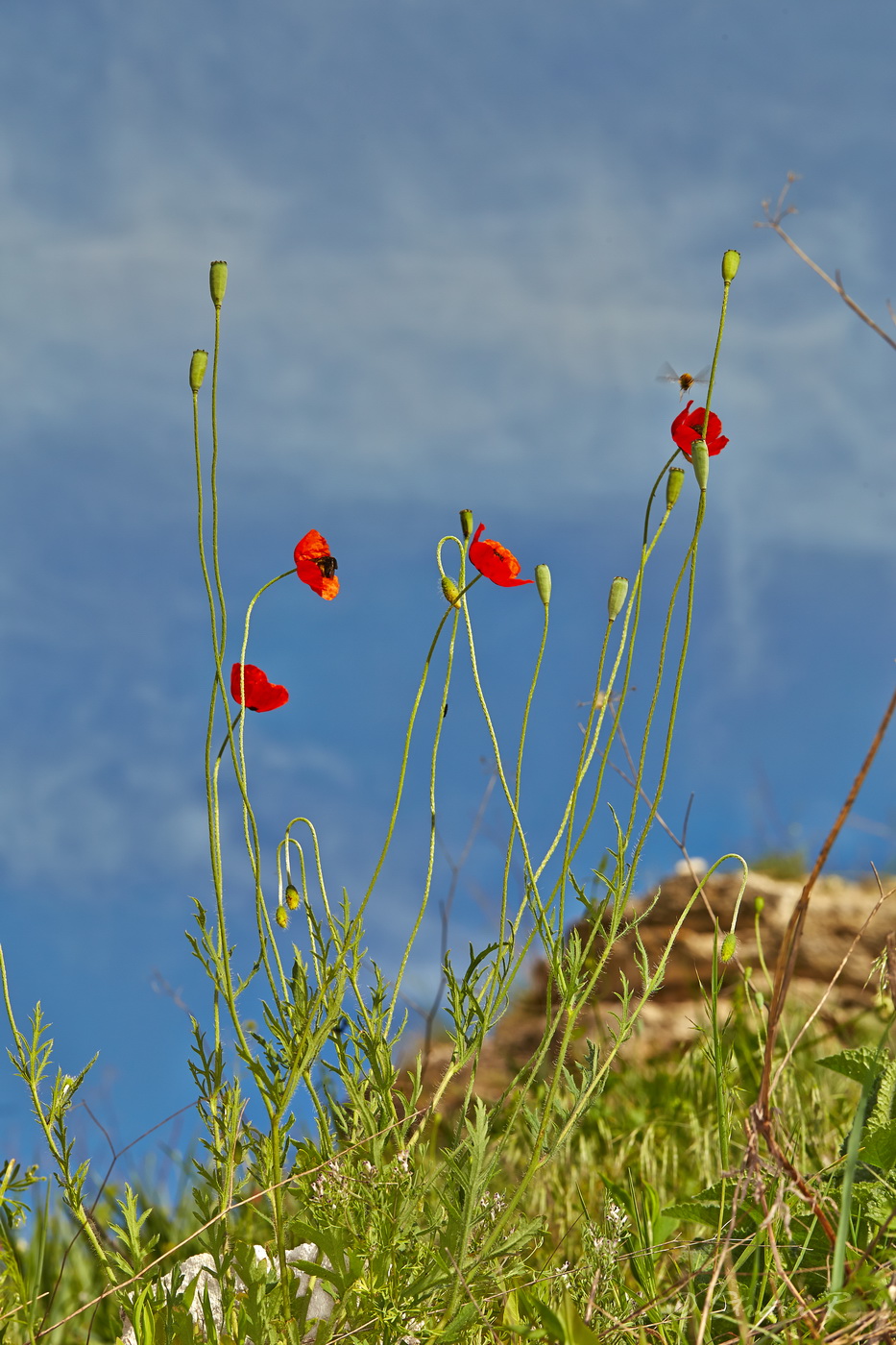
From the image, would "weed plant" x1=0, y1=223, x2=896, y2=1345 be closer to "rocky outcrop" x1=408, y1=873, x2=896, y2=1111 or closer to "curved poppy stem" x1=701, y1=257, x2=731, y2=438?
"curved poppy stem" x1=701, y1=257, x2=731, y2=438

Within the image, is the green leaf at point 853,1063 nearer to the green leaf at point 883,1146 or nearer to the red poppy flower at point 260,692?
the green leaf at point 883,1146

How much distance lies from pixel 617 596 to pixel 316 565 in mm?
578

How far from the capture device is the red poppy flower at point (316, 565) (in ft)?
6.96

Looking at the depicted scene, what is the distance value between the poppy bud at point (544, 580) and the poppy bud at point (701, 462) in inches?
13.4

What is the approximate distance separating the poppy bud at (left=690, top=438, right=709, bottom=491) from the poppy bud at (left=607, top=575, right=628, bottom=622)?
237mm

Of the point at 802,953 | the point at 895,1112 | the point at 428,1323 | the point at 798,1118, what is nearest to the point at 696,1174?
the point at 798,1118

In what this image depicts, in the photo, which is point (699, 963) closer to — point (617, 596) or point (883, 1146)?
point (883, 1146)

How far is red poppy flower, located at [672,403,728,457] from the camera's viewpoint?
2.06 m

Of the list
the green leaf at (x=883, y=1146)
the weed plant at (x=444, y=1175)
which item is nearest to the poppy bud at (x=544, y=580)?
the weed plant at (x=444, y=1175)

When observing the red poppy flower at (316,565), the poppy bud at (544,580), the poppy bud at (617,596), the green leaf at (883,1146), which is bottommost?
the green leaf at (883,1146)

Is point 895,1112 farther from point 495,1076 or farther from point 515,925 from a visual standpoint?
point 495,1076

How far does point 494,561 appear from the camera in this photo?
216 centimetres

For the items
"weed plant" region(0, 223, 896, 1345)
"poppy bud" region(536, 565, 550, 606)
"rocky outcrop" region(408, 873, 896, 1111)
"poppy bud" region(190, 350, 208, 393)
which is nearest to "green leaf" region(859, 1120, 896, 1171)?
"weed plant" region(0, 223, 896, 1345)

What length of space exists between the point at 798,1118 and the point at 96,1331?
2.39m
